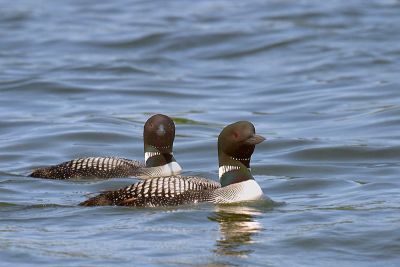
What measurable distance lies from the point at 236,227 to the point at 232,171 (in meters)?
0.75

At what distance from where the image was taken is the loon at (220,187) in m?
11.9

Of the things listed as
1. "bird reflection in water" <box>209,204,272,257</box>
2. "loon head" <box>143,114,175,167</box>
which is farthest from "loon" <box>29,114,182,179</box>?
"bird reflection in water" <box>209,204,272,257</box>

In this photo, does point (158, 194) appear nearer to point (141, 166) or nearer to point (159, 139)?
point (159, 139)

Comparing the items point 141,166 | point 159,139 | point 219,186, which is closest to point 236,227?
point 219,186

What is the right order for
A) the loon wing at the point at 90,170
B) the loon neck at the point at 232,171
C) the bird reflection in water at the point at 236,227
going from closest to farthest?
the bird reflection in water at the point at 236,227 → the loon neck at the point at 232,171 → the loon wing at the point at 90,170

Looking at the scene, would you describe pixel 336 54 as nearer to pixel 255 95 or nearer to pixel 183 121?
pixel 255 95

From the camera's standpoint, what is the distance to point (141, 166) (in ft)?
46.5

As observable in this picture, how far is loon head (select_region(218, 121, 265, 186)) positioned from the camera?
468 inches

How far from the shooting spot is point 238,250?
10586 millimetres

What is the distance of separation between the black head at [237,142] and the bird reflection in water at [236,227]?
426 millimetres

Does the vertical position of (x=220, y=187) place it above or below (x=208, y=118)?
below

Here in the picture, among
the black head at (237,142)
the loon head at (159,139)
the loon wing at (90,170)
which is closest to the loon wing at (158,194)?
the black head at (237,142)

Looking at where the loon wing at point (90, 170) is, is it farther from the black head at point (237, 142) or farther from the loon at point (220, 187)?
the black head at point (237, 142)

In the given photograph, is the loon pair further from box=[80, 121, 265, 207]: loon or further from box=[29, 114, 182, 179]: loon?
box=[29, 114, 182, 179]: loon
